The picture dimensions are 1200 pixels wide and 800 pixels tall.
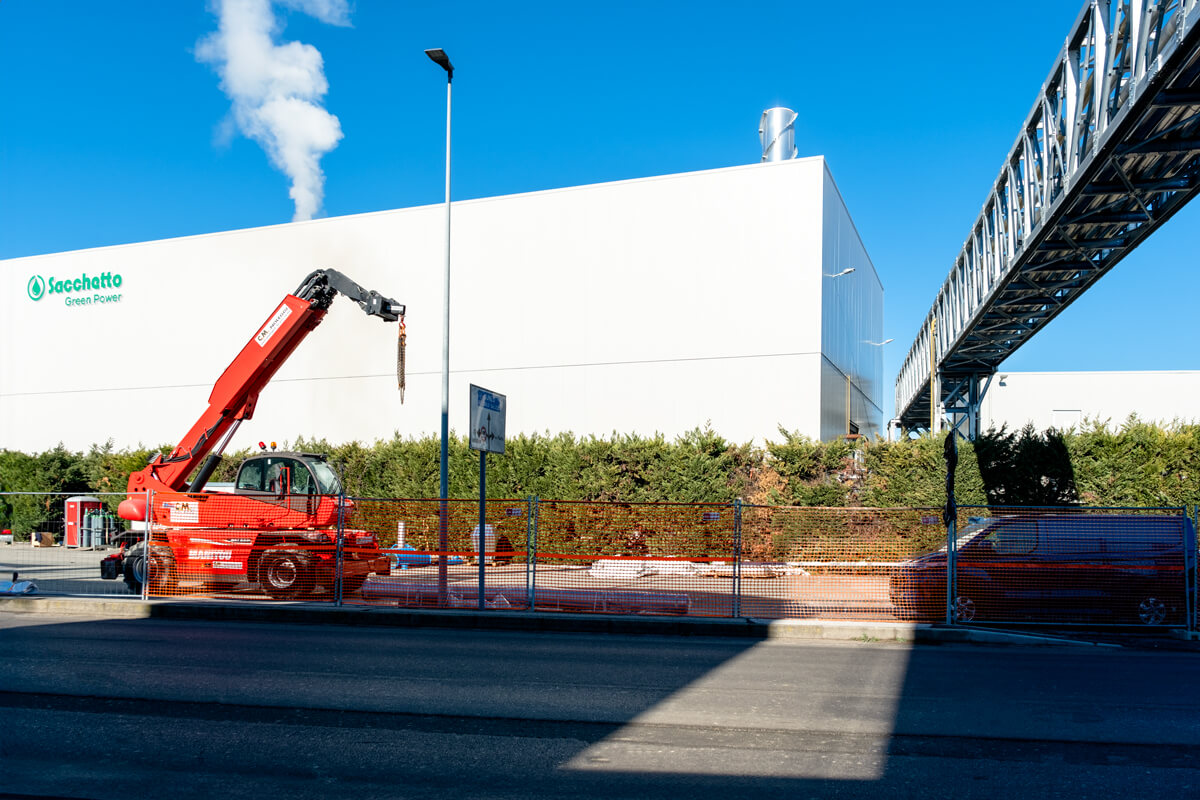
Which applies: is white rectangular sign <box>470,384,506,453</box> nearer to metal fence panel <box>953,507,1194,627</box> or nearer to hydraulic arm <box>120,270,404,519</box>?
hydraulic arm <box>120,270,404,519</box>

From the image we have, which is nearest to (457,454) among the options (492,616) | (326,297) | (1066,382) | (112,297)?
(326,297)

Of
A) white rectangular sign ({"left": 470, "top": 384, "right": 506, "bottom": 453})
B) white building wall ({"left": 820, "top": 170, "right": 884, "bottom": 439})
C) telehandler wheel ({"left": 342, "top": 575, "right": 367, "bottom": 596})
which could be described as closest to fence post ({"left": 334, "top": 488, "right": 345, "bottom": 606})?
telehandler wheel ({"left": 342, "top": 575, "right": 367, "bottom": 596})

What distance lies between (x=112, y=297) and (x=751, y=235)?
26595 millimetres

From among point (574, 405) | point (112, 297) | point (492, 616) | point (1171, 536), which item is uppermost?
point (112, 297)

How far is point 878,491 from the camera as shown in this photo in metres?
22.5

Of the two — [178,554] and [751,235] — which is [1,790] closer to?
[178,554]

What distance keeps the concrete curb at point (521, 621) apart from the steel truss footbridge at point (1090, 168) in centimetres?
739

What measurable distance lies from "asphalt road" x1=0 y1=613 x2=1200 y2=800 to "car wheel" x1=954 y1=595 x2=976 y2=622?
2023mm

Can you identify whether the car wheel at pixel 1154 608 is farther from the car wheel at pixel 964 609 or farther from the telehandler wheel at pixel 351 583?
the telehandler wheel at pixel 351 583

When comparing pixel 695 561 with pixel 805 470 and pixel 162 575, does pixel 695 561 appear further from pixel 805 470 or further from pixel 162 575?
pixel 805 470

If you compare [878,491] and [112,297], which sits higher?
[112,297]

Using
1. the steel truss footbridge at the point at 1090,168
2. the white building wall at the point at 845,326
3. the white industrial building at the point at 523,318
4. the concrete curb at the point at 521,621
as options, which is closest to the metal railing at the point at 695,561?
the concrete curb at the point at 521,621

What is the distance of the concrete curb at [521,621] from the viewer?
1212cm

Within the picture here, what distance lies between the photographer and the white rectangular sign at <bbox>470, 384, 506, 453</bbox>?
44.9ft
